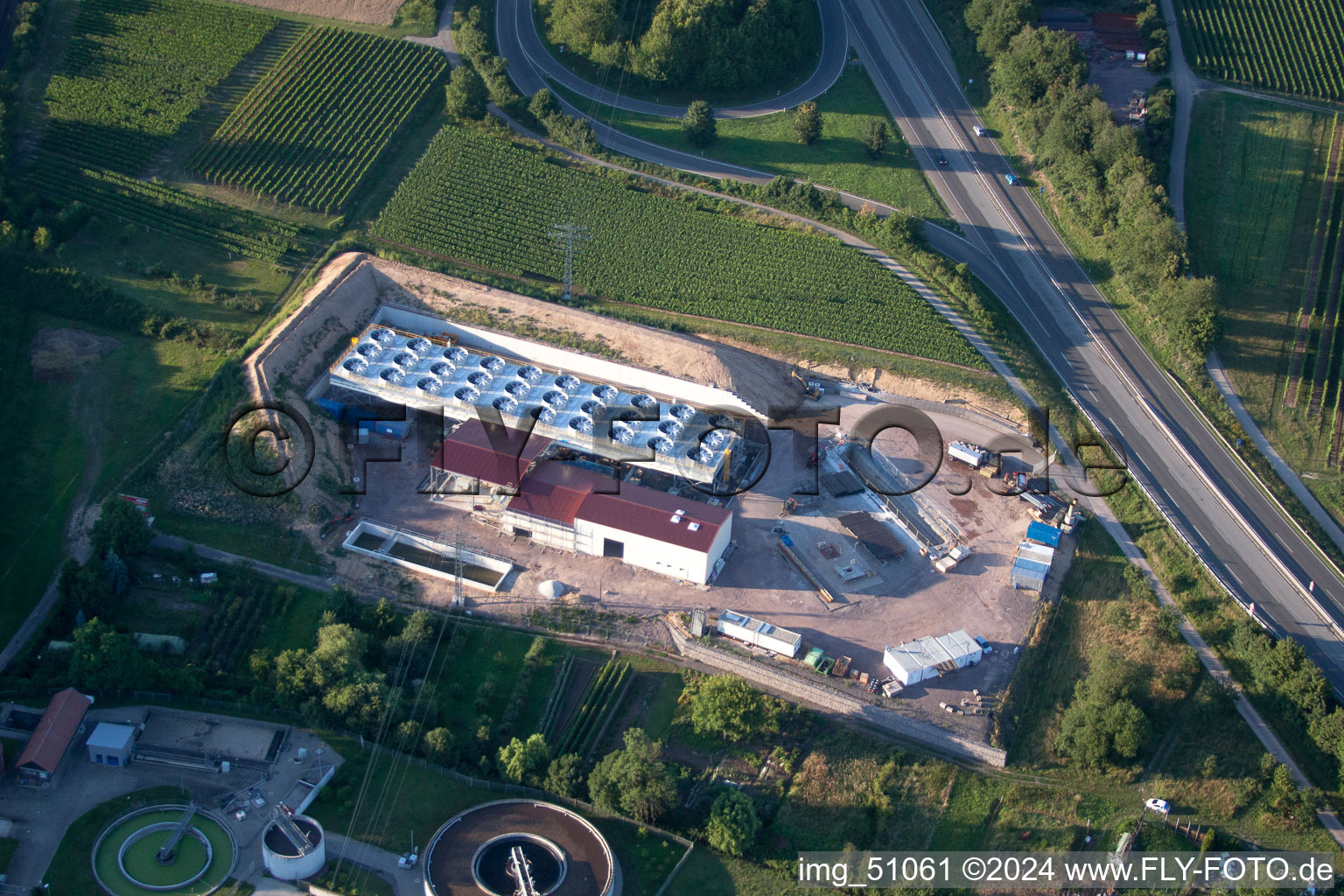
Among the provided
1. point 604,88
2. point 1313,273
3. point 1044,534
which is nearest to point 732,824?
point 1044,534

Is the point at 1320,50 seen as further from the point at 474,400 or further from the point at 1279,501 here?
the point at 474,400

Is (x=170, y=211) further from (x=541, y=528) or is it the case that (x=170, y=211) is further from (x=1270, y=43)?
(x=1270, y=43)

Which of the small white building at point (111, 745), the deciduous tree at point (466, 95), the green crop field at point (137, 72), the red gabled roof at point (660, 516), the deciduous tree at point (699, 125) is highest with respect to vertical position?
Answer: the deciduous tree at point (699, 125)

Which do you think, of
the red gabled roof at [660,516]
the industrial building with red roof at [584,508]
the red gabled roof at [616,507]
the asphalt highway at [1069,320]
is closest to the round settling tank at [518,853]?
the industrial building with red roof at [584,508]

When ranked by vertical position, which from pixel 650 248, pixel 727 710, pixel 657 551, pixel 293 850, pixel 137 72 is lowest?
pixel 293 850

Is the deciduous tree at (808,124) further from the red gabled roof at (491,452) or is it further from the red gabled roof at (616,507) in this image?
the red gabled roof at (616,507)
